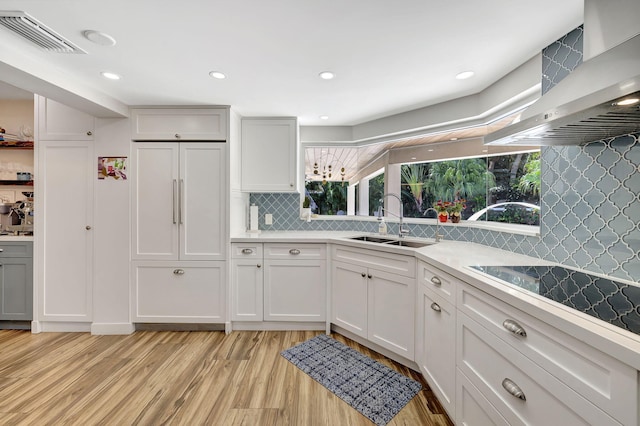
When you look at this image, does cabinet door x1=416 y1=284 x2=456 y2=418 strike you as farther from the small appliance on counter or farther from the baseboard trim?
the small appliance on counter

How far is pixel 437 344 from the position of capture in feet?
5.79

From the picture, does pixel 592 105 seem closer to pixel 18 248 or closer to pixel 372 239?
pixel 372 239

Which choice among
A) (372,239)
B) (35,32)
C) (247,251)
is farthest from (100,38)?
(372,239)

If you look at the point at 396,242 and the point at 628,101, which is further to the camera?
the point at 396,242

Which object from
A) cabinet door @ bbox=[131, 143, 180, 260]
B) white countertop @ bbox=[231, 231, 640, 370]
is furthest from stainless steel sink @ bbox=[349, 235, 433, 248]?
cabinet door @ bbox=[131, 143, 180, 260]

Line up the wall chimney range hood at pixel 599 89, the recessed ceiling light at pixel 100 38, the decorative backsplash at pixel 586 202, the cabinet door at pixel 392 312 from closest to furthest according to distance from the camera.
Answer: the wall chimney range hood at pixel 599 89 → the decorative backsplash at pixel 586 202 → the recessed ceiling light at pixel 100 38 → the cabinet door at pixel 392 312

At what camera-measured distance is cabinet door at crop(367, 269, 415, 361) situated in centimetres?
211

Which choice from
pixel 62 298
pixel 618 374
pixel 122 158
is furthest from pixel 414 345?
pixel 62 298

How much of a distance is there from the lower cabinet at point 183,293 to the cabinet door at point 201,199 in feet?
0.45

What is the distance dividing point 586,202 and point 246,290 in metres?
2.77

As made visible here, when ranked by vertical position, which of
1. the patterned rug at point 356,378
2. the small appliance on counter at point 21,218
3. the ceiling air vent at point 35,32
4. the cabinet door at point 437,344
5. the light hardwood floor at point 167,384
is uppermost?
the ceiling air vent at point 35,32

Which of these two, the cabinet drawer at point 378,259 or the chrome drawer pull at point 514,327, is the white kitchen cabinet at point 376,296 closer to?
the cabinet drawer at point 378,259

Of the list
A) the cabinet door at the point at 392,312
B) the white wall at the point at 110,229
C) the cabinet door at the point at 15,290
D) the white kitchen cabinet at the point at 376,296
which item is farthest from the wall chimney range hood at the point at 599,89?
the cabinet door at the point at 15,290

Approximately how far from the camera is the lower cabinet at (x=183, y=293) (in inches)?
108
